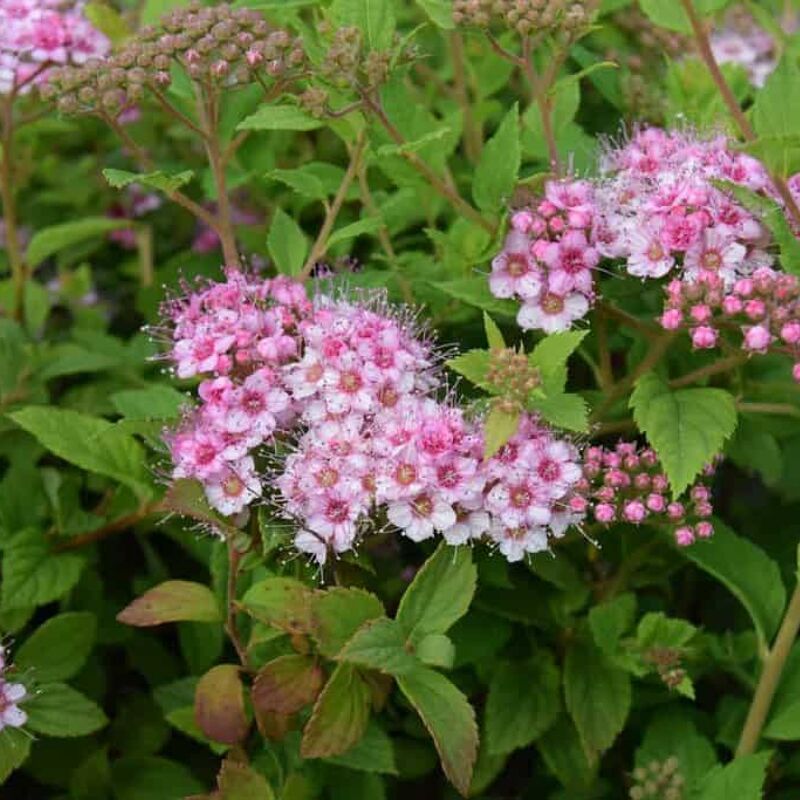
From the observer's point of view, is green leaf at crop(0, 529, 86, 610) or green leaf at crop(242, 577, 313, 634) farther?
green leaf at crop(0, 529, 86, 610)

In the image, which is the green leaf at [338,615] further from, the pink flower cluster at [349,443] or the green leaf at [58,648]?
the green leaf at [58,648]

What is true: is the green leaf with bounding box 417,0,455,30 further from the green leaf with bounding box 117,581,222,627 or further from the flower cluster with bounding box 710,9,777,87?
the flower cluster with bounding box 710,9,777,87

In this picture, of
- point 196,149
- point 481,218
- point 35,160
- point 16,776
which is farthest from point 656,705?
point 35,160

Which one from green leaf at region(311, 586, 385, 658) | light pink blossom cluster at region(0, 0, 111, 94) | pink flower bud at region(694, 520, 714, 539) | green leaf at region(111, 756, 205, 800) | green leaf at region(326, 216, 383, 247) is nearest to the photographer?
green leaf at region(311, 586, 385, 658)

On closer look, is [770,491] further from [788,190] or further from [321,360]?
[321,360]

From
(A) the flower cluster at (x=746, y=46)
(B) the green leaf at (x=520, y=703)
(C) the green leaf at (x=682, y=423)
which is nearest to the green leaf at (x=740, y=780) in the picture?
(B) the green leaf at (x=520, y=703)

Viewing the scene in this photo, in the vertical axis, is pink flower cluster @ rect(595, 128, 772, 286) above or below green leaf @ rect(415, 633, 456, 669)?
above

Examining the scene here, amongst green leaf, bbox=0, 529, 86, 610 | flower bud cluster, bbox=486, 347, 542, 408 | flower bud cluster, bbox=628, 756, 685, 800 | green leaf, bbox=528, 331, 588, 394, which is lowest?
flower bud cluster, bbox=628, 756, 685, 800

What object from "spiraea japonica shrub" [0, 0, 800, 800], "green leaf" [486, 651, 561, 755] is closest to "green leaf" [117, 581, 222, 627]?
"spiraea japonica shrub" [0, 0, 800, 800]
